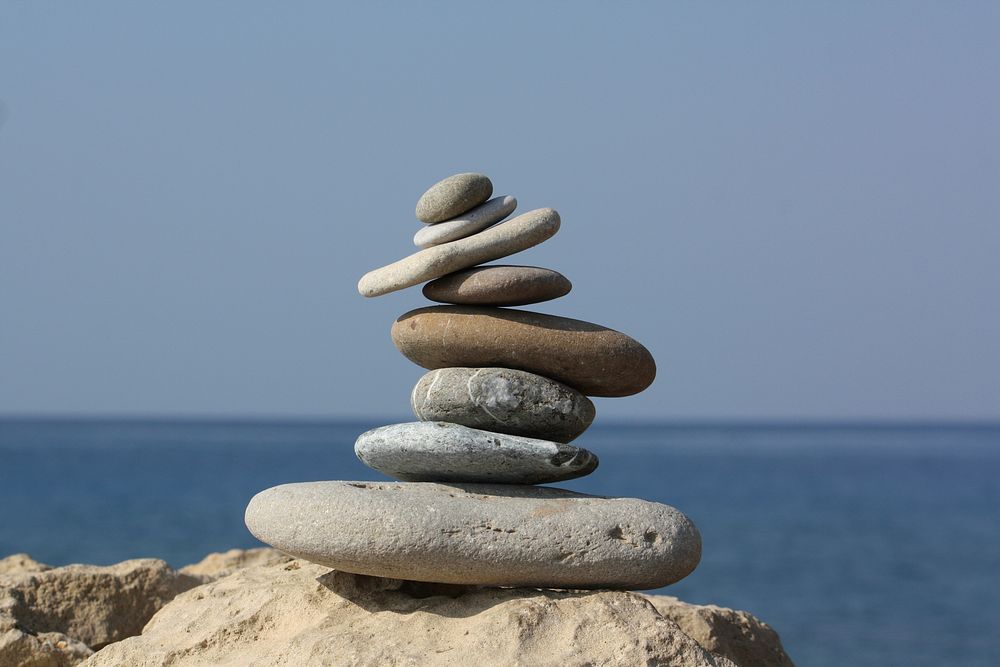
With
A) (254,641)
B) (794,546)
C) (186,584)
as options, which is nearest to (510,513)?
(254,641)

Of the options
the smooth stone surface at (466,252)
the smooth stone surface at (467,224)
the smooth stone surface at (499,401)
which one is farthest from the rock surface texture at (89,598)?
the smooth stone surface at (467,224)

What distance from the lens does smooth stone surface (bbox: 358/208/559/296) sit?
6.45 m

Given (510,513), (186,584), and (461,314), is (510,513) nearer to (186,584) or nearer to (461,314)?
(461,314)

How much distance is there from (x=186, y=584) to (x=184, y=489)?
1251 inches

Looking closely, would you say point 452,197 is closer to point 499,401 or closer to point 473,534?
point 499,401

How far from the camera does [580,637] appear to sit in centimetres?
578

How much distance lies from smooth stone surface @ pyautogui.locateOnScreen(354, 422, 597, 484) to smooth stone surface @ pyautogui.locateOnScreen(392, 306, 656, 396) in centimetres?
41

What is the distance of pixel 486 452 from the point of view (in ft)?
20.7

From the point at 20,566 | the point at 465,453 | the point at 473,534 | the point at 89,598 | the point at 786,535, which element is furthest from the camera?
the point at 786,535

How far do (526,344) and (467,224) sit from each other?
0.76m

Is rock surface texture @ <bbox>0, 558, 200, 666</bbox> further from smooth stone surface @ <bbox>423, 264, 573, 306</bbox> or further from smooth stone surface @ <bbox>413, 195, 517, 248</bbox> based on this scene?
smooth stone surface @ <bbox>413, 195, 517, 248</bbox>

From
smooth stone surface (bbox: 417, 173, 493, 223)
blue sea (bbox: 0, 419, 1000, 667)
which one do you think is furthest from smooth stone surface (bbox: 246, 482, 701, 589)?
blue sea (bbox: 0, 419, 1000, 667)

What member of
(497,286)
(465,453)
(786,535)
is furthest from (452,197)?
(786,535)

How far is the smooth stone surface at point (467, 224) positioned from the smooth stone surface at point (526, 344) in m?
0.39
